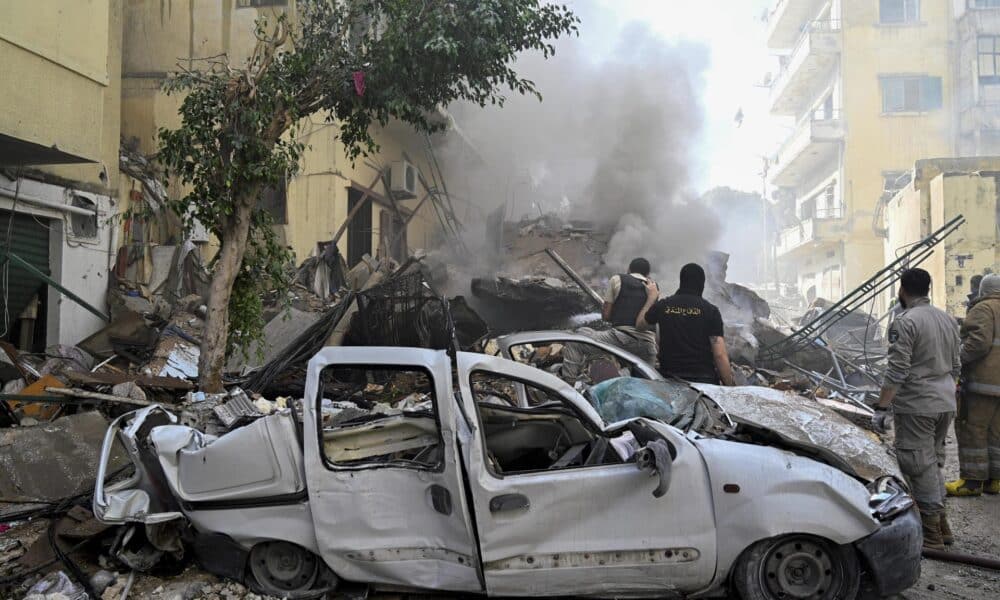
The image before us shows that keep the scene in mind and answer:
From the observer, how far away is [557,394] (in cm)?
346

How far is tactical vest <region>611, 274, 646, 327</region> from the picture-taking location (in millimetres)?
6816

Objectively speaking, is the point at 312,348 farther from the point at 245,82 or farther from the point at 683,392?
the point at 683,392

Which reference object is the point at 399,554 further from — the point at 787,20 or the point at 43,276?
the point at 787,20

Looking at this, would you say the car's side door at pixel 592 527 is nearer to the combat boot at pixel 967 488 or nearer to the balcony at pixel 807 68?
the combat boot at pixel 967 488

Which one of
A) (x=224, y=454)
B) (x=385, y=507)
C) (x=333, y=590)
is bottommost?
(x=333, y=590)

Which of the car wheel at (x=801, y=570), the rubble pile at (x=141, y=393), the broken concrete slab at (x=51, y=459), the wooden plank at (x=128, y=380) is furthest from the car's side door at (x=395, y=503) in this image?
the wooden plank at (x=128, y=380)

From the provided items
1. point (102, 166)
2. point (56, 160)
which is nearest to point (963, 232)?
point (102, 166)

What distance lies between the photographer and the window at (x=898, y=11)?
29078mm

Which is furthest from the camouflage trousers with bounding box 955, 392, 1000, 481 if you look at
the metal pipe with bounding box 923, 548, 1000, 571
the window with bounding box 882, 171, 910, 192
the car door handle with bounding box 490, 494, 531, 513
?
the window with bounding box 882, 171, 910, 192

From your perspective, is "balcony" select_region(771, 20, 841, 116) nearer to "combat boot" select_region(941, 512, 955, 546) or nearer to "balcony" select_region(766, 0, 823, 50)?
"balcony" select_region(766, 0, 823, 50)

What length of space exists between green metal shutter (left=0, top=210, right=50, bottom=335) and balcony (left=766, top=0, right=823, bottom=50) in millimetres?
36118

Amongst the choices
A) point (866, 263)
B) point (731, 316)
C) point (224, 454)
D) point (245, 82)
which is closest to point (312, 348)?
point (245, 82)

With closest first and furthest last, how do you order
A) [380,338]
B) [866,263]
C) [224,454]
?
1. [224,454]
2. [380,338]
3. [866,263]

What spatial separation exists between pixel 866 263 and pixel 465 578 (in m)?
29.3
